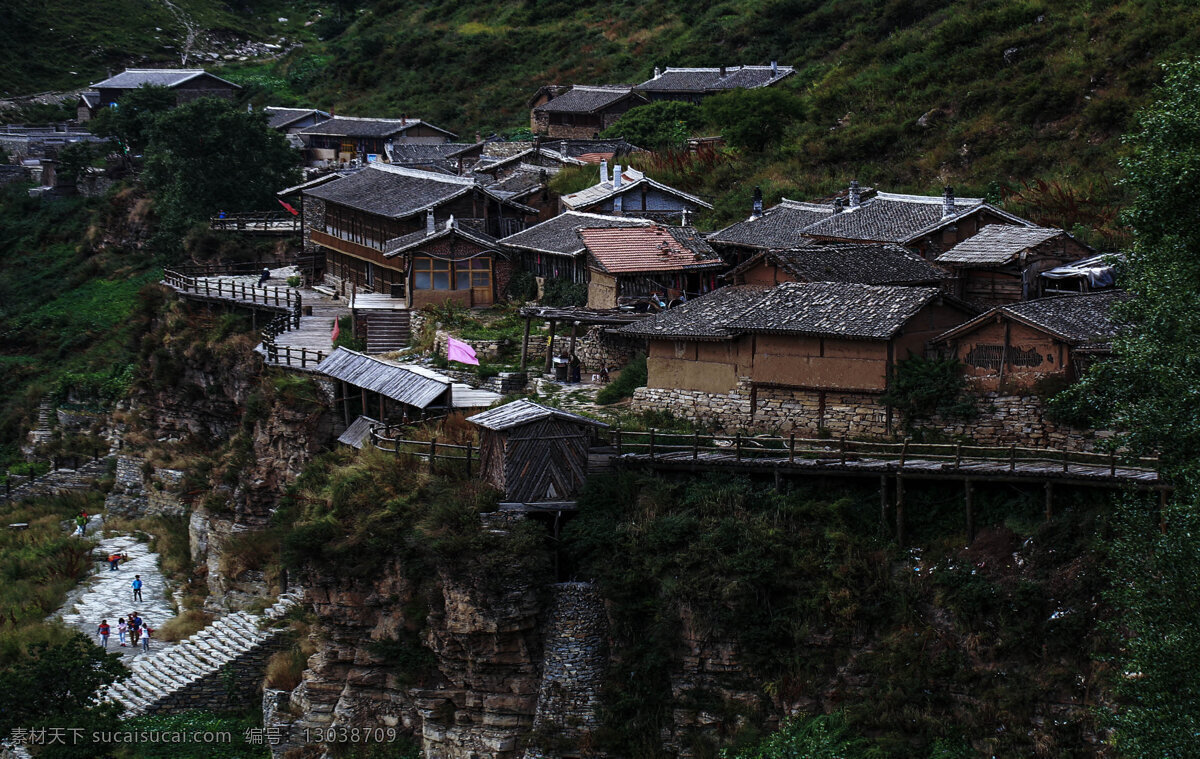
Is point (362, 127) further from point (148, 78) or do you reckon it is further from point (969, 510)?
point (969, 510)

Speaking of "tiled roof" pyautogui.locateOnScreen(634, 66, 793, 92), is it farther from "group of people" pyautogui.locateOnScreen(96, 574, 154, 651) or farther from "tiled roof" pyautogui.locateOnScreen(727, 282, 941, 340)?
"group of people" pyautogui.locateOnScreen(96, 574, 154, 651)

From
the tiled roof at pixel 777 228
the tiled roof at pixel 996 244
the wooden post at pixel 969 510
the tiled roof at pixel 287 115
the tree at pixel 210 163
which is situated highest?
the tiled roof at pixel 287 115

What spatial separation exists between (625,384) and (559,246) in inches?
385

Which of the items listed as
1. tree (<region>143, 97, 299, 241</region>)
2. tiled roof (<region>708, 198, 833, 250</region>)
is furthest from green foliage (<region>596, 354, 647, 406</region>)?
tree (<region>143, 97, 299, 241</region>)

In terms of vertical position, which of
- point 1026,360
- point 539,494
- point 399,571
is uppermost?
point 1026,360

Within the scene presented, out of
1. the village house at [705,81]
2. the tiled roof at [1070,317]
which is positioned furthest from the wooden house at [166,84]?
the tiled roof at [1070,317]

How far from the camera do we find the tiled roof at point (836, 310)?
95.0ft

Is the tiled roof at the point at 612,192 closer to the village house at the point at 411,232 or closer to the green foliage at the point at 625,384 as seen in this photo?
the village house at the point at 411,232

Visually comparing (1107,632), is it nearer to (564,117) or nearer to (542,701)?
(542,701)

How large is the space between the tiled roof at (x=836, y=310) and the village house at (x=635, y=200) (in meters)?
16.2

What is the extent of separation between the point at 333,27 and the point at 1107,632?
10210cm

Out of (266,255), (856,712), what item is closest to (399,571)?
(856,712)

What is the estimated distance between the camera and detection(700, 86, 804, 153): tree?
Answer: 5781 centimetres

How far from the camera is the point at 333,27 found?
114 meters
